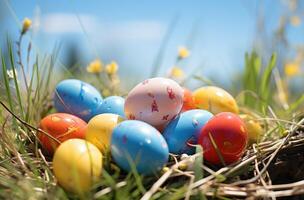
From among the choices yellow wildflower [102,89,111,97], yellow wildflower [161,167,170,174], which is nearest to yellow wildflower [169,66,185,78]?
yellow wildflower [102,89,111,97]

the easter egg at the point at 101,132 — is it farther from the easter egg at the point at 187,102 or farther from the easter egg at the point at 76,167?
the easter egg at the point at 187,102

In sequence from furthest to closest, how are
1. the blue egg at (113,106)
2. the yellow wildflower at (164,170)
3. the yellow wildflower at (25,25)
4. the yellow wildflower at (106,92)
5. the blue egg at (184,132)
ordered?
the yellow wildflower at (106,92) < the yellow wildflower at (25,25) < the blue egg at (113,106) < the blue egg at (184,132) < the yellow wildflower at (164,170)

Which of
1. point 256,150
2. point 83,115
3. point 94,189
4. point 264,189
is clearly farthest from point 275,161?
point 83,115

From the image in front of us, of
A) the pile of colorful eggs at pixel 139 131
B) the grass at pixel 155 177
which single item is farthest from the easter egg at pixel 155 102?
the grass at pixel 155 177

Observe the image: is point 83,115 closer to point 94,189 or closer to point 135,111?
point 135,111

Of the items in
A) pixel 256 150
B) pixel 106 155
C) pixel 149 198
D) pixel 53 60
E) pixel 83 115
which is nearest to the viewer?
pixel 149 198

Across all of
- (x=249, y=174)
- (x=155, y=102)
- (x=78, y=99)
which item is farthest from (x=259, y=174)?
(x=78, y=99)
